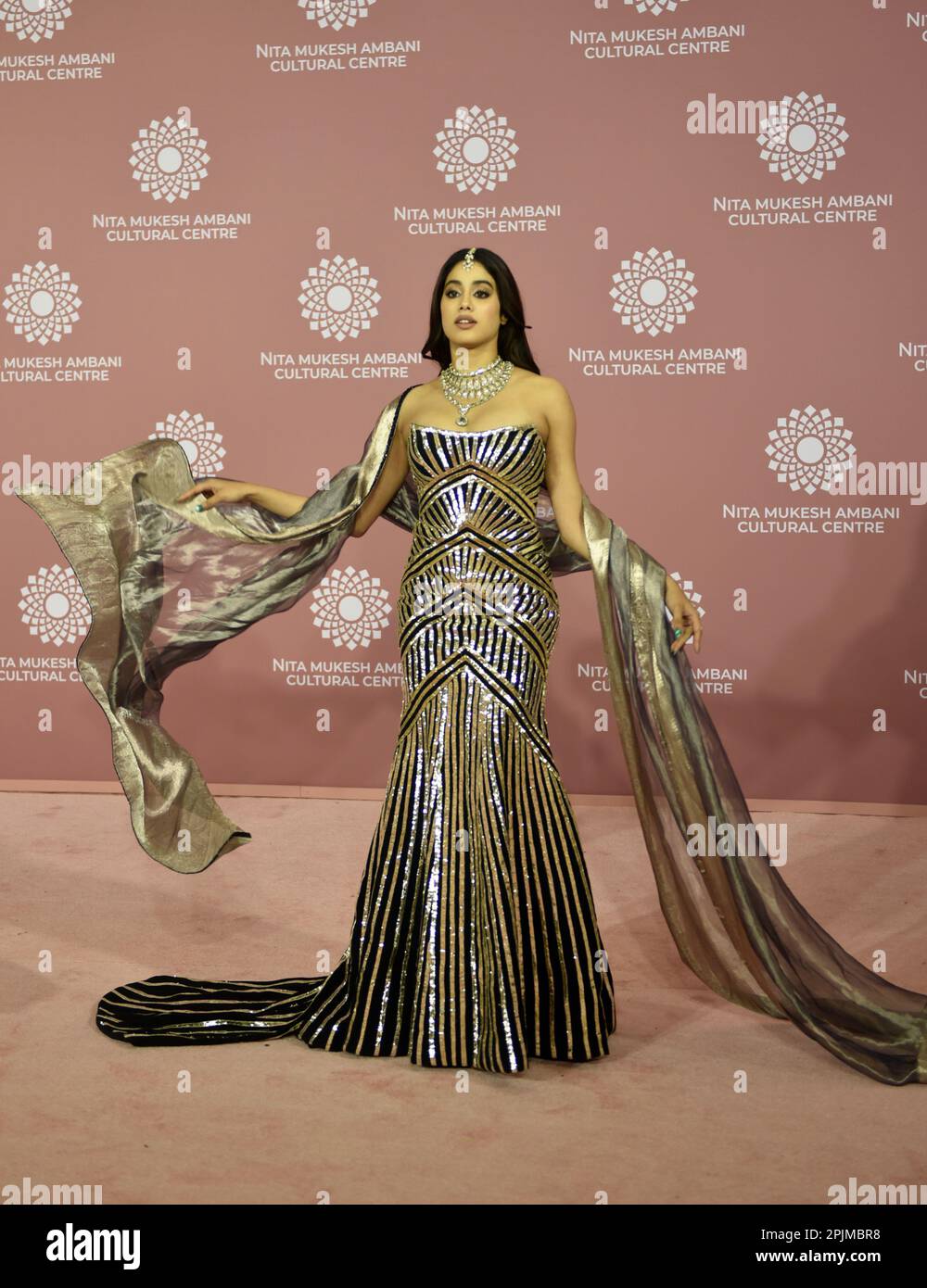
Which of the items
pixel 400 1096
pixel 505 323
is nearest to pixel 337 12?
pixel 505 323

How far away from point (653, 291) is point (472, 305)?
104 inches

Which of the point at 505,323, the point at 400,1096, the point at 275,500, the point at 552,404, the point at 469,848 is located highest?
the point at 505,323

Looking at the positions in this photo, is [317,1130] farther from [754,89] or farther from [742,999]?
[754,89]

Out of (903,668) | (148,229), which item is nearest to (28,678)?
(148,229)

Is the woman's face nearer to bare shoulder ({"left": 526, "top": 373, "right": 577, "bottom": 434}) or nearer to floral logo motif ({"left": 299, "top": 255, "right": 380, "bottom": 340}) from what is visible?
bare shoulder ({"left": 526, "top": 373, "right": 577, "bottom": 434})

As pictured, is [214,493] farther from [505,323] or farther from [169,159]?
[169,159]

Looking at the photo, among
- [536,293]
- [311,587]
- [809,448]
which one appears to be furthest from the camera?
[536,293]

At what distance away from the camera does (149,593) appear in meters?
3.64

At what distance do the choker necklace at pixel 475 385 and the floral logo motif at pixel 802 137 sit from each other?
2.84 m

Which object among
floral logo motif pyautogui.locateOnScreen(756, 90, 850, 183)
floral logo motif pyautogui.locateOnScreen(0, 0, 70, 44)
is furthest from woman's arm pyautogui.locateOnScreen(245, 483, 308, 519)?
floral logo motif pyautogui.locateOnScreen(0, 0, 70, 44)

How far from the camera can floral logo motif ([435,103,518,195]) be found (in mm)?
5914

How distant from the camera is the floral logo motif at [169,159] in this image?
6.10 meters

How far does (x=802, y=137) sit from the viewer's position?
575 centimetres

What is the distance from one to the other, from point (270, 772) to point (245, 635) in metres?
0.65
